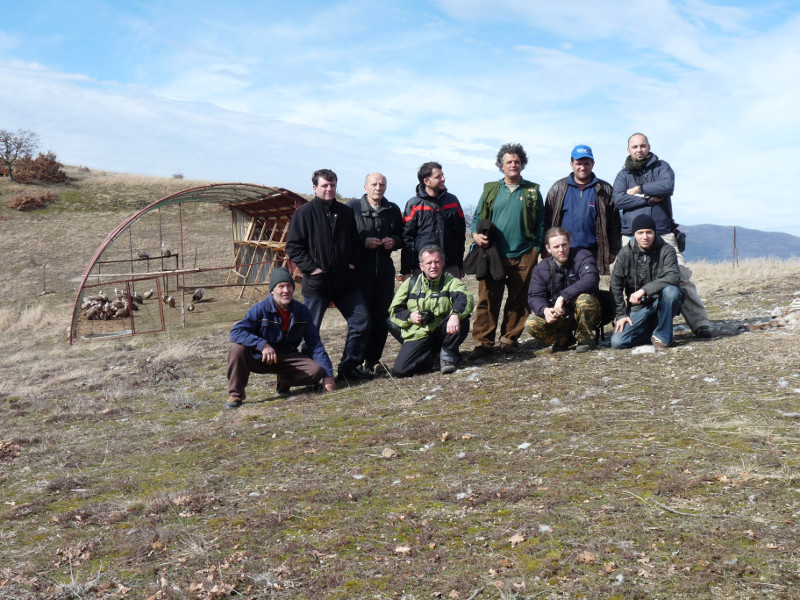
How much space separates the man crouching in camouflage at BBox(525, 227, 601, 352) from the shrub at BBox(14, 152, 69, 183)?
37.5 metres

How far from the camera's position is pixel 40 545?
3654 millimetres

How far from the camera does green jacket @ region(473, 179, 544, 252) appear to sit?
6684 millimetres

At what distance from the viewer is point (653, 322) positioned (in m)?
6.52

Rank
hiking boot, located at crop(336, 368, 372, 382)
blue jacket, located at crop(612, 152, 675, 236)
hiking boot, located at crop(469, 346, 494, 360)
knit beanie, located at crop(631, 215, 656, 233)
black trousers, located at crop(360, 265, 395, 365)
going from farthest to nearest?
hiking boot, located at crop(469, 346, 494, 360) → hiking boot, located at crop(336, 368, 372, 382) → black trousers, located at crop(360, 265, 395, 365) → blue jacket, located at crop(612, 152, 675, 236) → knit beanie, located at crop(631, 215, 656, 233)

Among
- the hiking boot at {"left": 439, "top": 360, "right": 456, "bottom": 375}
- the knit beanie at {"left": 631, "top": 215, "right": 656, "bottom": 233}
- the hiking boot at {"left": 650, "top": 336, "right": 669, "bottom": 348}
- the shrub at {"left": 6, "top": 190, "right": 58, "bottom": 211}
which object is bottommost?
the hiking boot at {"left": 439, "top": 360, "right": 456, "bottom": 375}

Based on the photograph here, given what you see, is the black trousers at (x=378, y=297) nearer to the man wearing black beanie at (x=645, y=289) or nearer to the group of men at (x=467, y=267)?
the group of men at (x=467, y=267)

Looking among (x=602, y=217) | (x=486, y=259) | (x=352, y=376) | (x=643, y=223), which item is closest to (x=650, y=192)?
(x=643, y=223)

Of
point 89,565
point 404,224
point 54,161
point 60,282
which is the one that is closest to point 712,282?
point 404,224

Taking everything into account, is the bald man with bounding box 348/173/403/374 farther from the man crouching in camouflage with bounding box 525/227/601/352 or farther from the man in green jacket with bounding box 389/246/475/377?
the man crouching in camouflage with bounding box 525/227/601/352

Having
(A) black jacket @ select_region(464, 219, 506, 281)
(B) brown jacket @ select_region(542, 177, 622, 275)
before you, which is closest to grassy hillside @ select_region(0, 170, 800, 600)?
(A) black jacket @ select_region(464, 219, 506, 281)

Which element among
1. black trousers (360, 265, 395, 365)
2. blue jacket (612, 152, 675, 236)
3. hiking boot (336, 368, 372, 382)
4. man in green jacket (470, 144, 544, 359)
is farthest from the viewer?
hiking boot (336, 368, 372, 382)

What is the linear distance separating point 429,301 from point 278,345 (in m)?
1.54

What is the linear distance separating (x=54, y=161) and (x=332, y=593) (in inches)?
1646

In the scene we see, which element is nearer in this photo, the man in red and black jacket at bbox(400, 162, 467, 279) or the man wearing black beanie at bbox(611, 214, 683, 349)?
the man wearing black beanie at bbox(611, 214, 683, 349)
